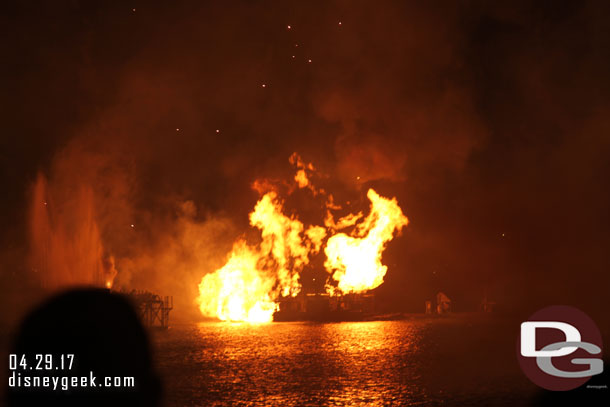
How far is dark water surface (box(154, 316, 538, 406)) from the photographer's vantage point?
21469 millimetres

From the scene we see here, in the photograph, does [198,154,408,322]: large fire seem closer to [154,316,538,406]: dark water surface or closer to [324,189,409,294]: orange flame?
[324,189,409,294]: orange flame

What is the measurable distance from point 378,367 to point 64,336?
21224 millimetres

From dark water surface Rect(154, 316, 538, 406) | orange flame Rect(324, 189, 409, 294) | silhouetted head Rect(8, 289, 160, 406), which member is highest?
orange flame Rect(324, 189, 409, 294)

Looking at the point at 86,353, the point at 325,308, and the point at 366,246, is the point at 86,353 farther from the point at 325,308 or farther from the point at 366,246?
the point at 325,308

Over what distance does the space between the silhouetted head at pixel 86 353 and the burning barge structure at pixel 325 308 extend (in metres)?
19.4

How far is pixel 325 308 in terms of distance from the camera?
66875 millimetres

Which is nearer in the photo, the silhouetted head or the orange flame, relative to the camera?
the silhouetted head

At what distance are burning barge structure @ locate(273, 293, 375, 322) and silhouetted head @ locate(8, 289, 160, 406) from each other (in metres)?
19.4

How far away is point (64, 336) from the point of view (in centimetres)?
3669

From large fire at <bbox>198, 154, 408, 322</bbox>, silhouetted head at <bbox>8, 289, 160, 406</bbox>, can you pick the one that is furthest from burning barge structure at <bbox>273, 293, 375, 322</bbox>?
silhouetted head at <bbox>8, 289, 160, 406</bbox>

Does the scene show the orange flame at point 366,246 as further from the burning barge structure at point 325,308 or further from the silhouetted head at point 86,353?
the silhouetted head at point 86,353

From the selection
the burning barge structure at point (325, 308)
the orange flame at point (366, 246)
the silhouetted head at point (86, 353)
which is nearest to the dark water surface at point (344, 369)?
the silhouetted head at point (86, 353)

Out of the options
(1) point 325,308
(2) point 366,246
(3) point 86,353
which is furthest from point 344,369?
(1) point 325,308

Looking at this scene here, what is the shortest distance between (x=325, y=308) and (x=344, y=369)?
128 ft
